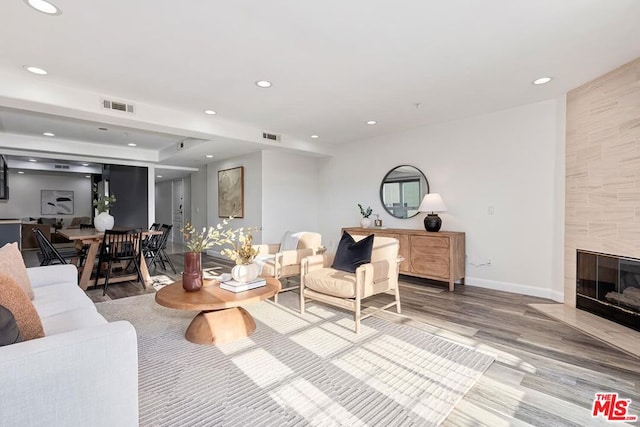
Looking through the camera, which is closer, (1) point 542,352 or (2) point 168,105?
(1) point 542,352

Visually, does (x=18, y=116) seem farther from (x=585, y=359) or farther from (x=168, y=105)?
(x=585, y=359)

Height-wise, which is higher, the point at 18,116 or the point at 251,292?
the point at 18,116

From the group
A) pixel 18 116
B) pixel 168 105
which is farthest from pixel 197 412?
pixel 18 116

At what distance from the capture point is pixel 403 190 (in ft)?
17.3

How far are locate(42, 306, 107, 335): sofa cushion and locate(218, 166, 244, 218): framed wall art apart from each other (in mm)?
4423

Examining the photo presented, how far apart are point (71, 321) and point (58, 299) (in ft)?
1.97

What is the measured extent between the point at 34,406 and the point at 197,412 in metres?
0.85

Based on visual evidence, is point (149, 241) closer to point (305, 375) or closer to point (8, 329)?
point (305, 375)

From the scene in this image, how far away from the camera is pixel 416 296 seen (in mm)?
3963

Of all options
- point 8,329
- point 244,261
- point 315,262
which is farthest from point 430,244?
point 8,329

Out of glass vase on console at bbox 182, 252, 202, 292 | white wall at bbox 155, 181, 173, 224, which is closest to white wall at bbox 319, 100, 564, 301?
glass vase on console at bbox 182, 252, 202, 292

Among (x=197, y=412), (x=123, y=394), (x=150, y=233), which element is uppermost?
(x=150, y=233)

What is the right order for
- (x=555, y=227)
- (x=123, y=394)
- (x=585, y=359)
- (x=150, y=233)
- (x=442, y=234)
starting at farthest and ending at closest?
(x=150, y=233) → (x=442, y=234) → (x=555, y=227) → (x=585, y=359) → (x=123, y=394)

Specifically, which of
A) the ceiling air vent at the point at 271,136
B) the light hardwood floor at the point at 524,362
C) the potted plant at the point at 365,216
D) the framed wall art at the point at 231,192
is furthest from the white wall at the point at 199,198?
the light hardwood floor at the point at 524,362
